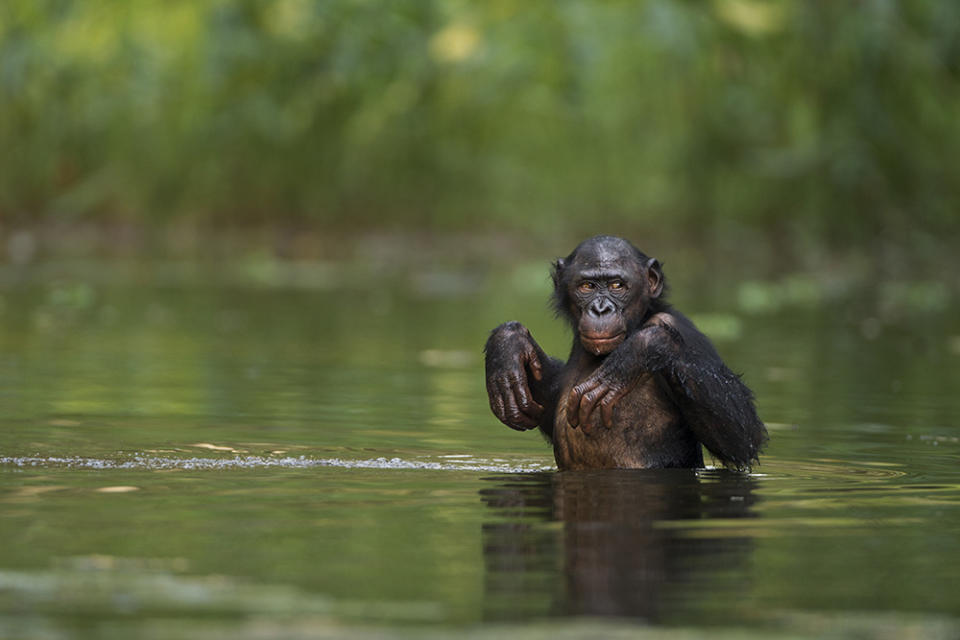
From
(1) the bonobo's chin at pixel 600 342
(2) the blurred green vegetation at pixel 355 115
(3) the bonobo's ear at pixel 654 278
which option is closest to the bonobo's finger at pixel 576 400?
(1) the bonobo's chin at pixel 600 342

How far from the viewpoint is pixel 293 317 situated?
598 inches

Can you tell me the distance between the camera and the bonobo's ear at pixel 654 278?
7.06 m

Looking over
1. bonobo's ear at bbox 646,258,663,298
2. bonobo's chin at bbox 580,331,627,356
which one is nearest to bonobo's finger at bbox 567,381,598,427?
bonobo's chin at bbox 580,331,627,356

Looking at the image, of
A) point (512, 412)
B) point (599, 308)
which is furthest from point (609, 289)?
point (512, 412)

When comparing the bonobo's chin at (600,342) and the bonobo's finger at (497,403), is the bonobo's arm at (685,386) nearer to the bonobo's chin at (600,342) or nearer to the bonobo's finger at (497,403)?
the bonobo's chin at (600,342)

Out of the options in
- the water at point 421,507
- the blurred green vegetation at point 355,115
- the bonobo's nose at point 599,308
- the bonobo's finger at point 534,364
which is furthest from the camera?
the blurred green vegetation at point 355,115

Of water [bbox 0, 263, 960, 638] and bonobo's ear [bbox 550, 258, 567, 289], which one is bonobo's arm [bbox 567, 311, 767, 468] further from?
bonobo's ear [bbox 550, 258, 567, 289]

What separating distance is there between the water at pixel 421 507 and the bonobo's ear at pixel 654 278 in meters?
0.78

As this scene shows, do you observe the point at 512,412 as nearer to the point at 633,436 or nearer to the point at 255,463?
the point at 633,436

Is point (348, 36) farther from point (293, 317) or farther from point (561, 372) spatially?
point (561, 372)

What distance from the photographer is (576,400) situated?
22.0 ft

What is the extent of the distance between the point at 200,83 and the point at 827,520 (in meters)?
19.5

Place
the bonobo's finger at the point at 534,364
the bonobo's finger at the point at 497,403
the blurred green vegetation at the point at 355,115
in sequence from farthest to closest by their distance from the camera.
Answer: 1. the blurred green vegetation at the point at 355,115
2. the bonobo's finger at the point at 534,364
3. the bonobo's finger at the point at 497,403

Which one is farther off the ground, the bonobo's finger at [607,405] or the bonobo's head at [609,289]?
the bonobo's head at [609,289]
